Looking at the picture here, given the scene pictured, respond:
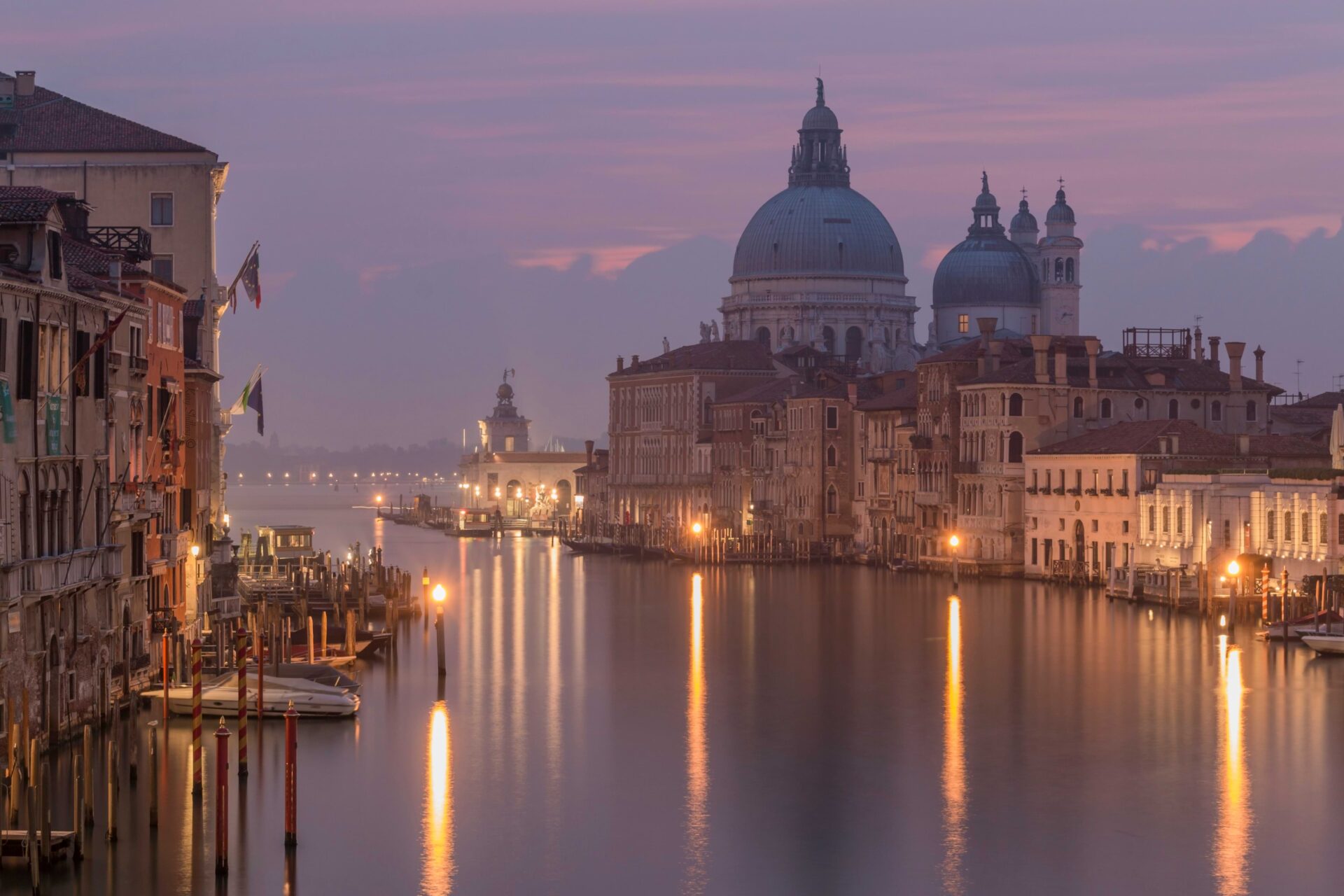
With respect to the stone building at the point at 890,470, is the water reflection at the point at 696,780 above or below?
below

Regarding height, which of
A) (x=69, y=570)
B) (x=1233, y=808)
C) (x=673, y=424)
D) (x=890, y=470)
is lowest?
(x=1233, y=808)

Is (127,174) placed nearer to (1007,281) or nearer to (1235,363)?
(1235,363)

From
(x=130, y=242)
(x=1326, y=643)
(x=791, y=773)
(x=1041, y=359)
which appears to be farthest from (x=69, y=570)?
(x=1041, y=359)

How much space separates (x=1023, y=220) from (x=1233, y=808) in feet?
316

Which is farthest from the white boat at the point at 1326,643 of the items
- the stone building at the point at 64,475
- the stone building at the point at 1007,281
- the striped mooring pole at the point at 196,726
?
the stone building at the point at 1007,281

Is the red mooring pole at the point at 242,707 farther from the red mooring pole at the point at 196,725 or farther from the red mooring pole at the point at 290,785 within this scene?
the red mooring pole at the point at 290,785

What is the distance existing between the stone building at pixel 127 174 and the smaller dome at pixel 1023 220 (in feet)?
260

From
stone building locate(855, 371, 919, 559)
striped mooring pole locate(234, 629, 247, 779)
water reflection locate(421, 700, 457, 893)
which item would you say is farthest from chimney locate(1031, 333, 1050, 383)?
striped mooring pole locate(234, 629, 247, 779)

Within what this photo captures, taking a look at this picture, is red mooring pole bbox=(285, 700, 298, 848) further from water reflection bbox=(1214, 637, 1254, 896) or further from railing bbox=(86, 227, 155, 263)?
railing bbox=(86, 227, 155, 263)

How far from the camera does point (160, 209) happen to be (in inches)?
1844

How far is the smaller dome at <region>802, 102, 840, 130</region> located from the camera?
408 feet

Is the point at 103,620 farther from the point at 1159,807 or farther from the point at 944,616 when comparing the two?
the point at 944,616

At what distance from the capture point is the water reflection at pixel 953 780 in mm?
25156

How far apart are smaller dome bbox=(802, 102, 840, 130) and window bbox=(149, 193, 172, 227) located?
80166mm
